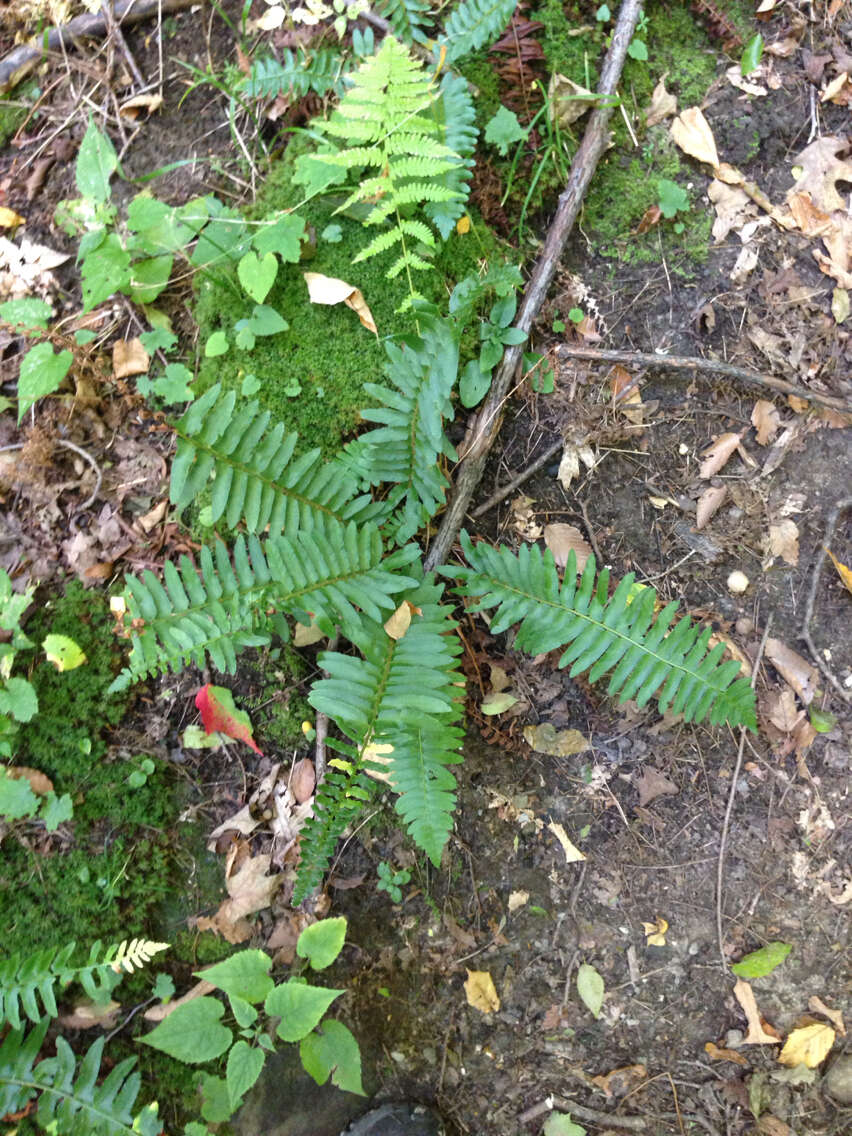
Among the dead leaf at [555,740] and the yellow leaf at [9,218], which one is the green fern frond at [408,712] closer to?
the dead leaf at [555,740]

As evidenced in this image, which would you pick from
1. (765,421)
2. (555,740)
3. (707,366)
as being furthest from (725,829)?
(707,366)

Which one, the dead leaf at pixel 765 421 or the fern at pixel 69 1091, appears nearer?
the fern at pixel 69 1091

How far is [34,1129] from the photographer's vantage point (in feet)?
9.12

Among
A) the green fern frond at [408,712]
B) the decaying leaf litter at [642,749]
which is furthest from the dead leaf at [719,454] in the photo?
the green fern frond at [408,712]

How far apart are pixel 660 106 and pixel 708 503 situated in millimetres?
1892

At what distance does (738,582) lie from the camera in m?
3.29

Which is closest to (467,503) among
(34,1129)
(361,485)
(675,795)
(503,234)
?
(361,485)

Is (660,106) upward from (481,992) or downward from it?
upward

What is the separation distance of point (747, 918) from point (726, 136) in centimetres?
351

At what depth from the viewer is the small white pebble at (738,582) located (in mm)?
3291

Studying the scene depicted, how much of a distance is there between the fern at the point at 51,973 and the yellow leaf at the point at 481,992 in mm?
1265

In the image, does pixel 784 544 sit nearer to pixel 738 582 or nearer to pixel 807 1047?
pixel 738 582

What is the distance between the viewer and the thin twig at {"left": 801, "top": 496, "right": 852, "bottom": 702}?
3.23m

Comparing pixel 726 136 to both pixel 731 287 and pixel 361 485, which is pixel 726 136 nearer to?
pixel 731 287
